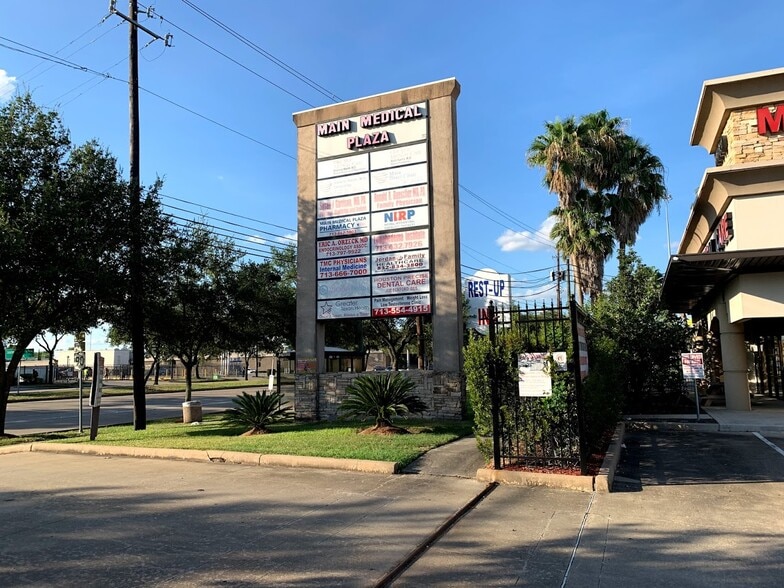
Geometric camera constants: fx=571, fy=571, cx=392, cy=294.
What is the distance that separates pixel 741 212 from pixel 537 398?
11045mm

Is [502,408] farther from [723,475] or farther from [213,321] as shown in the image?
[213,321]

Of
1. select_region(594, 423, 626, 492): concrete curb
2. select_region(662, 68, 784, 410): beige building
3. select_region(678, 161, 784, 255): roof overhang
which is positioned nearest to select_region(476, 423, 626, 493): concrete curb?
select_region(594, 423, 626, 492): concrete curb

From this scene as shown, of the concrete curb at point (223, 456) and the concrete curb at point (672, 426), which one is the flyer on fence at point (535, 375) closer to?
the concrete curb at point (223, 456)

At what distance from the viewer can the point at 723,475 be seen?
849cm

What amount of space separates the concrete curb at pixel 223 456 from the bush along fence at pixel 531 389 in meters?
1.72

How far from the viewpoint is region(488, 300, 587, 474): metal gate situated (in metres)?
8.08

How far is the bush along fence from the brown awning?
7.07 meters

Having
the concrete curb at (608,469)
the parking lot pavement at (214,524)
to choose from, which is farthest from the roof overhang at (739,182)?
the parking lot pavement at (214,524)

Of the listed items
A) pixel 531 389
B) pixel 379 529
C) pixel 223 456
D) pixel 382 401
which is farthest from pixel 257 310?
pixel 379 529

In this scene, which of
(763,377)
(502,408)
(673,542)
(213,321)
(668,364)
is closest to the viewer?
(673,542)

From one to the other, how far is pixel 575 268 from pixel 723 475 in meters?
18.2

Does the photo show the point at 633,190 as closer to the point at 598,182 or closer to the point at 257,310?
the point at 598,182

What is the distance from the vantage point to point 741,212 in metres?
15.6

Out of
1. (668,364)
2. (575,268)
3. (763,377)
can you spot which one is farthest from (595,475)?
(763,377)
